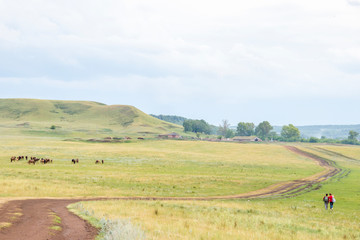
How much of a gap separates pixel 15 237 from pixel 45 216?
5.58 m

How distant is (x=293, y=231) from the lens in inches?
845

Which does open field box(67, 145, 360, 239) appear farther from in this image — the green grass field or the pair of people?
the pair of people

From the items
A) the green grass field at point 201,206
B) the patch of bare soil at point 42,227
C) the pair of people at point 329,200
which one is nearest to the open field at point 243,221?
the green grass field at point 201,206

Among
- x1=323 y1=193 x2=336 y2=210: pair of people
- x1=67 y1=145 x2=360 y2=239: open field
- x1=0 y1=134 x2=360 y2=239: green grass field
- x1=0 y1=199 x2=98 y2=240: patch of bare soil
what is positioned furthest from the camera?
x1=323 y1=193 x2=336 y2=210: pair of people

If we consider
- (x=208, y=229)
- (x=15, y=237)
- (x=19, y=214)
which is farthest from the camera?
(x=19, y=214)

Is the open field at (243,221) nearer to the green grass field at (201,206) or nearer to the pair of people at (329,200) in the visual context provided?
the green grass field at (201,206)

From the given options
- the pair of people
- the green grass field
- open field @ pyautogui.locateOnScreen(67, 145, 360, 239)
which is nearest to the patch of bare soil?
the green grass field

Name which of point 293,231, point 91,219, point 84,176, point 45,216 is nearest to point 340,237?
point 293,231

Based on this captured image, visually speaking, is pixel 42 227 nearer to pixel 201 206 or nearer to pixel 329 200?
pixel 201 206

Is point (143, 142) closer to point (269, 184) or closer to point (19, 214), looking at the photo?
point (269, 184)

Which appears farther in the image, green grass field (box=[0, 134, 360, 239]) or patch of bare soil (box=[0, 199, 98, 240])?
green grass field (box=[0, 134, 360, 239])

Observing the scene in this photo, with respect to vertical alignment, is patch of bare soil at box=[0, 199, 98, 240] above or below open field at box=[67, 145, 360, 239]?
above

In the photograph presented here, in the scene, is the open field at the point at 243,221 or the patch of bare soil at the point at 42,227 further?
the open field at the point at 243,221

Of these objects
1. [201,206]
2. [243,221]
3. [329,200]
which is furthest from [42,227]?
[329,200]
